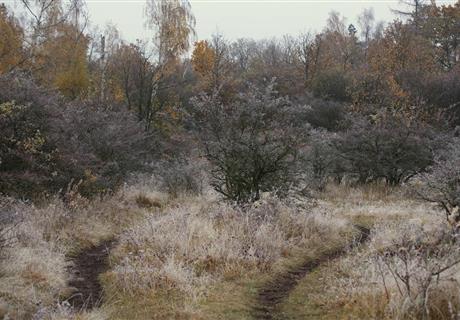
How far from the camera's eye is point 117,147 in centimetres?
1458

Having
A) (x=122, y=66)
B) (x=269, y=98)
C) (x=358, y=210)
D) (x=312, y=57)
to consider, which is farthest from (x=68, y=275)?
(x=312, y=57)

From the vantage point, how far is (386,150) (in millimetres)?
18766

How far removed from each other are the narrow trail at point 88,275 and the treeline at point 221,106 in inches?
81.5

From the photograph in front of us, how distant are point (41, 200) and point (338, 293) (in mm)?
6894

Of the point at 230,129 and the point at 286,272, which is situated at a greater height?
the point at 230,129

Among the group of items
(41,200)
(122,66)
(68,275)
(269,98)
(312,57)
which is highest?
(312,57)

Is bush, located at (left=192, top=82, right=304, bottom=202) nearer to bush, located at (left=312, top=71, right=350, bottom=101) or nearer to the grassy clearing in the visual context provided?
Result: the grassy clearing

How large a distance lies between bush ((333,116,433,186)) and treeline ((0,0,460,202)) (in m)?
0.05

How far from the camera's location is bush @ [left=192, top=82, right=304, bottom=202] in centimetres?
1145

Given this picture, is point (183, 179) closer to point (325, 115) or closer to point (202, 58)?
point (325, 115)

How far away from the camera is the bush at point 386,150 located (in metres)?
18.6

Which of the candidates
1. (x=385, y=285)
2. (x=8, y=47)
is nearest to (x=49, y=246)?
(x=385, y=285)

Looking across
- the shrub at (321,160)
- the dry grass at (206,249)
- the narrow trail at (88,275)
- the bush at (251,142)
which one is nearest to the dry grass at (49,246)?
the narrow trail at (88,275)

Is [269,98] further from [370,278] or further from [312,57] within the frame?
[312,57]
